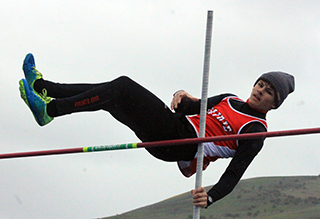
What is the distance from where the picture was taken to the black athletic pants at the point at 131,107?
3793 mm

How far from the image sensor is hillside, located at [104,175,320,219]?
85875 millimetres

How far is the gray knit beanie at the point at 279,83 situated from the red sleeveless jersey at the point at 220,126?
9.1 inches

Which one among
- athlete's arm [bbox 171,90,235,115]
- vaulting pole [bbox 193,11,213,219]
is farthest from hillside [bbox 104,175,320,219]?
vaulting pole [bbox 193,11,213,219]

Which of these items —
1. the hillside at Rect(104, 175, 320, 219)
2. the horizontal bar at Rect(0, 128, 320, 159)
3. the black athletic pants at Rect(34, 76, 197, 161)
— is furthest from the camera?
the hillside at Rect(104, 175, 320, 219)

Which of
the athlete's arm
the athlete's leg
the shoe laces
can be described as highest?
the athlete's leg

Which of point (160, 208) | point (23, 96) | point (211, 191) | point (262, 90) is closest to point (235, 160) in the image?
point (211, 191)

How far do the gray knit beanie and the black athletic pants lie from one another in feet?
2.40

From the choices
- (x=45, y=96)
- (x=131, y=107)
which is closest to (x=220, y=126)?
(x=131, y=107)

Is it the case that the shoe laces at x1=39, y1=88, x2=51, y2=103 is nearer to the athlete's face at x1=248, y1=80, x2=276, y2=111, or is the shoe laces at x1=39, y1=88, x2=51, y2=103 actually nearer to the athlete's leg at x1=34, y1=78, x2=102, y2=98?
the athlete's leg at x1=34, y1=78, x2=102, y2=98

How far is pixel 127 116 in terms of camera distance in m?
3.93

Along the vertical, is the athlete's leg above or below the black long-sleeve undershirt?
above

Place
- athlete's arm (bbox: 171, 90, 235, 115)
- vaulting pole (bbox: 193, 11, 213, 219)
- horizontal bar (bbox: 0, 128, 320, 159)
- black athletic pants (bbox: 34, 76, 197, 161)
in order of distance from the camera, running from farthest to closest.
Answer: athlete's arm (bbox: 171, 90, 235, 115) < vaulting pole (bbox: 193, 11, 213, 219) < black athletic pants (bbox: 34, 76, 197, 161) < horizontal bar (bbox: 0, 128, 320, 159)

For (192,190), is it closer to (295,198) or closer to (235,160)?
(235,160)

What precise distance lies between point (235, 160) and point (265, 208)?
9382 centimetres
